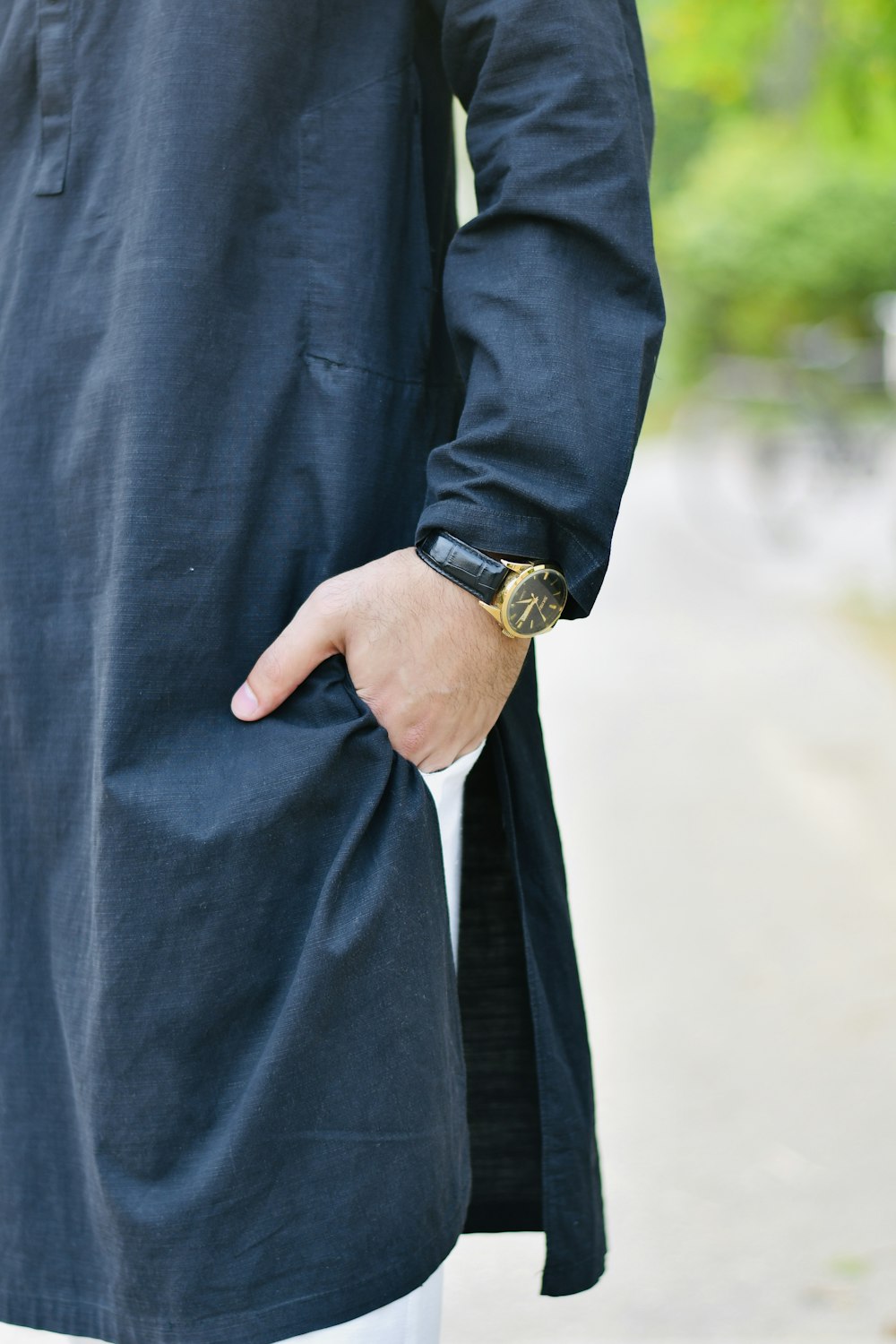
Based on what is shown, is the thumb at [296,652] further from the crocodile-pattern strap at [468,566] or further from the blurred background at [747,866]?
the blurred background at [747,866]

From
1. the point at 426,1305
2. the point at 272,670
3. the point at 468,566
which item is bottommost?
the point at 426,1305

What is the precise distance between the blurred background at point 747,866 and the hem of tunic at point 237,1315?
3.55 ft

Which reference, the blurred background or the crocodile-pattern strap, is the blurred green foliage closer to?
the blurred background

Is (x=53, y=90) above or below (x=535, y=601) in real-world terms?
above

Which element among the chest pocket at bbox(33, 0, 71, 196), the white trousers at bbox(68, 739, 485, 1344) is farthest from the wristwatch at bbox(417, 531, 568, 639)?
the chest pocket at bbox(33, 0, 71, 196)

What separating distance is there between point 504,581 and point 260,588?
21cm

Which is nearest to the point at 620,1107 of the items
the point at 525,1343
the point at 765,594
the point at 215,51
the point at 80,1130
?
the point at 525,1343

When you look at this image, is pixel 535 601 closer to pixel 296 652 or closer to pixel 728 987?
pixel 296 652

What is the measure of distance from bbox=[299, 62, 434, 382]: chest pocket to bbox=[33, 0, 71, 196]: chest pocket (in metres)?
0.20

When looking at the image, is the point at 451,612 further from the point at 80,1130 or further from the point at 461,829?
the point at 80,1130

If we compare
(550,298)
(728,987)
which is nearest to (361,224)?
(550,298)

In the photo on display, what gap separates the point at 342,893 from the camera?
3.64 ft

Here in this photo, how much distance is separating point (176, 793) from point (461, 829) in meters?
0.37

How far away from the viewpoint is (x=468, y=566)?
3.65 feet
